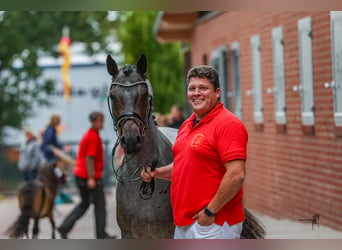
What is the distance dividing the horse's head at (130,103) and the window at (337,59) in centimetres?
313

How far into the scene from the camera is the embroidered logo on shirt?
19.5 feet

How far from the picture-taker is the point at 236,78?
55.0 ft

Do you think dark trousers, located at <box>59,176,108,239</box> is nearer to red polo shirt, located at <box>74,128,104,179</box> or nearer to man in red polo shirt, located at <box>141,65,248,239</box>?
red polo shirt, located at <box>74,128,104,179</box>

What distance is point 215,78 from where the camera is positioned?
605 cm

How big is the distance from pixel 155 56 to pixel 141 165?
23.7 metres

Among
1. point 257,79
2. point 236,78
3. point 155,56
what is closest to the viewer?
point 257,79

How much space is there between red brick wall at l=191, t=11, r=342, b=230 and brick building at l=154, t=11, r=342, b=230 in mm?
11

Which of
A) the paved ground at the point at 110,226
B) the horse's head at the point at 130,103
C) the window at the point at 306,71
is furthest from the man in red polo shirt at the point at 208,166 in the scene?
the window at the point at 306,71

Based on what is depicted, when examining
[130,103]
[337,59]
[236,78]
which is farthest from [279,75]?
[130,103]

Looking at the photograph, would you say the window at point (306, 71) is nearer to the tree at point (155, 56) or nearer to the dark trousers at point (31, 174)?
the dark trousers at point (31, 174)

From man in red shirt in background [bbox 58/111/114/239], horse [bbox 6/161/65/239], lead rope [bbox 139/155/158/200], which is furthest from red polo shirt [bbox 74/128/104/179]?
lead rope [bbox 139/155/158/200]

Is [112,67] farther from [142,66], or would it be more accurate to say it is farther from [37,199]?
[37,199]
